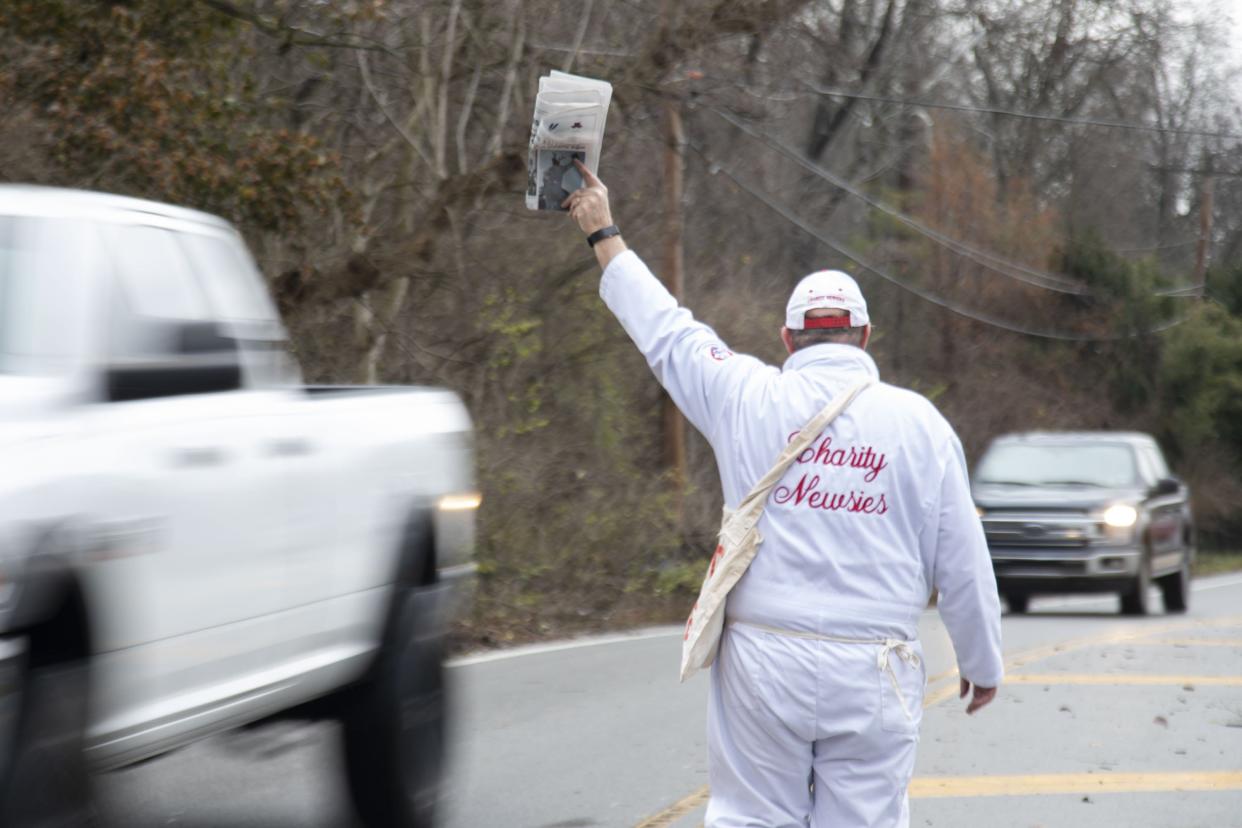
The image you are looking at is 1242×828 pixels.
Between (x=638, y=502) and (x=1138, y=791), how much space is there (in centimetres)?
1145

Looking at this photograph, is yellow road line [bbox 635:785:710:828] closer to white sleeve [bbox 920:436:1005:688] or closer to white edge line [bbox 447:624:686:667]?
white sleeve [bbox 920:436:1005:688]

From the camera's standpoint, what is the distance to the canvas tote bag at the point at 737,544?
4.16 metres

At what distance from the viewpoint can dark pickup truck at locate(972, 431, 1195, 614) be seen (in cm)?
1708

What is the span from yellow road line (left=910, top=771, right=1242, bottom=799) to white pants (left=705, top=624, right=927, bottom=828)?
353 cm

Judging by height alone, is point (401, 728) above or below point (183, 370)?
below

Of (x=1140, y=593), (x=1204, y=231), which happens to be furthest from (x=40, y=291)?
(x=1204, y=231)

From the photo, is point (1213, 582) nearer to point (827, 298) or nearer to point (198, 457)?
point (198, 457)

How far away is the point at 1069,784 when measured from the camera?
7875mm

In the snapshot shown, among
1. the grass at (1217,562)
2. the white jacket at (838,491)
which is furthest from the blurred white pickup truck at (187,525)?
the grass at (1217,562)

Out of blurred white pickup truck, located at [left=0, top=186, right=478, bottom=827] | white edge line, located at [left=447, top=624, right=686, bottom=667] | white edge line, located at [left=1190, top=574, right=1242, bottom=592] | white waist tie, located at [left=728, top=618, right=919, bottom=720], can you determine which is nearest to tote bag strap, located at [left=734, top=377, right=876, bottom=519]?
white waist tie, located at [left=728, top=618, right=919, bottom=720]

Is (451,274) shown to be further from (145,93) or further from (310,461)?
(310,461)

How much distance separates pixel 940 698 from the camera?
1048cm

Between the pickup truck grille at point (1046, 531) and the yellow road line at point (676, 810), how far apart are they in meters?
10.0

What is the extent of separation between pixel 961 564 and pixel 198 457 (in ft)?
7.84
